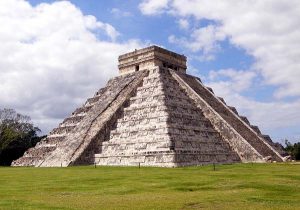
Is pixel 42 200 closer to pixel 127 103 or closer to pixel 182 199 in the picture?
pixel 182 199

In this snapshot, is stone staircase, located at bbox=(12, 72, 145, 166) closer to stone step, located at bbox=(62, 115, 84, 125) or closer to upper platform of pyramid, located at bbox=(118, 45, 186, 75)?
stone step, located at bbox=(62, 115, 84, 125)

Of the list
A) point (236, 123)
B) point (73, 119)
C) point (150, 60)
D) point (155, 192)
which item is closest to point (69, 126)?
point (73, 119)

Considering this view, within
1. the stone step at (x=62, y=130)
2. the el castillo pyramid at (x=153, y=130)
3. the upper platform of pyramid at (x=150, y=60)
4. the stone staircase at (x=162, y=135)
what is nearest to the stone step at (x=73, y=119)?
the el castillo pyramid at (x=153, y=130)

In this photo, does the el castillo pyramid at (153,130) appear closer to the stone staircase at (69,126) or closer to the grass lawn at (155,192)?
the stone staircase at (69,126)

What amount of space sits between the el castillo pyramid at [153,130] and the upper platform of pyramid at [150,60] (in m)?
0.10

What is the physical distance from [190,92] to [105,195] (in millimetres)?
23855

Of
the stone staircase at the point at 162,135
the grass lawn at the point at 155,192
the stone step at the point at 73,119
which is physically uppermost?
the stone step at the point at 73,119

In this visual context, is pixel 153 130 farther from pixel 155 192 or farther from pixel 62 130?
pixel 155 192

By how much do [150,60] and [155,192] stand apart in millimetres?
26069

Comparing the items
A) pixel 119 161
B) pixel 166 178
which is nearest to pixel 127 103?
pixel 119 161

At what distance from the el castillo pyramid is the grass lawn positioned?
8407mm

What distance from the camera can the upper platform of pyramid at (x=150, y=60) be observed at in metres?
39.6

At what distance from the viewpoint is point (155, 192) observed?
571 inches

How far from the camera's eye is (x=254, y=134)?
35.1 meters
